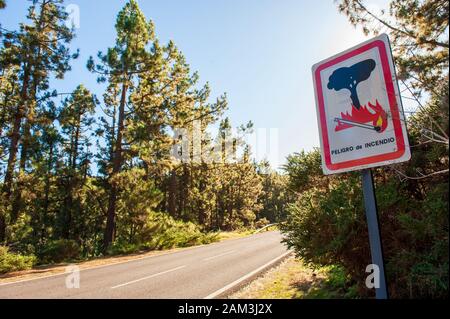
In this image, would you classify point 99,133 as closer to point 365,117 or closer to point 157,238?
point 157,238

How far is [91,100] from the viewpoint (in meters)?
17.9

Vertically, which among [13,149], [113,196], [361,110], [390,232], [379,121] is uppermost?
[13,149]

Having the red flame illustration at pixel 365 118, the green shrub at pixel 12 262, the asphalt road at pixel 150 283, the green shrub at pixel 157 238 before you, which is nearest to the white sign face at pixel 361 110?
the red flame illustration at pixel 365 118

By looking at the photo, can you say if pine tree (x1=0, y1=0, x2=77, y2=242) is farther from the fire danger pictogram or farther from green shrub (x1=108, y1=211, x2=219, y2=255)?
the fire danger pictogram

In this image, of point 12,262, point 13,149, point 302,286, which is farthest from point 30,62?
point 302,286

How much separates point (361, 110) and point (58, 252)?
16465mm

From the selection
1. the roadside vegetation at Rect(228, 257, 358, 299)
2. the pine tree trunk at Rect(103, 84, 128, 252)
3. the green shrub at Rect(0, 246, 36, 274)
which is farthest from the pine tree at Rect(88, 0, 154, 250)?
the roadside vegetation at Rect(228, 257, 358, 299)

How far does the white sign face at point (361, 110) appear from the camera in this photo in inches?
113

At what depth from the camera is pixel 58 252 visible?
1509cm

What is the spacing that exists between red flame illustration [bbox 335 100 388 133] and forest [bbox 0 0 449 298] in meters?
0.28

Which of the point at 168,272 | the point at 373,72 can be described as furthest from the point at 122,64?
the point at 373,72

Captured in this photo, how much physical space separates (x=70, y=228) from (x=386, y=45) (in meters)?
31.9

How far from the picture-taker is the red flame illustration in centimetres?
291

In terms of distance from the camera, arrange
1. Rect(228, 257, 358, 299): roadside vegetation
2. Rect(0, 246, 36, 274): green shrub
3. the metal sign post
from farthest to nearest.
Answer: Rect(0, 246, 36, 274): green shrub < Rect(228, 257, 358, 299): roadside vegetation < the metal sign post
